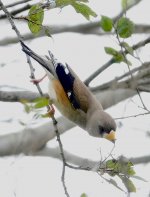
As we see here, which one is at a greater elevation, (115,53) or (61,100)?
(115,53)

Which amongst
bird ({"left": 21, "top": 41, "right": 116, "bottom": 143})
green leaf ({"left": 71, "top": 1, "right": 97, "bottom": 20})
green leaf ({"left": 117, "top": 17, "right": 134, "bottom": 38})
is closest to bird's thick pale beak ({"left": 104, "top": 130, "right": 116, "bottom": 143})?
bird ({"left": 21, "top": 41, "right": 116, "bottom": 143})

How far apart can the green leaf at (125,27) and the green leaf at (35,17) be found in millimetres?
401

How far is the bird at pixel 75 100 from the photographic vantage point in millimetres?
3992

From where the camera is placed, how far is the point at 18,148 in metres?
3.07

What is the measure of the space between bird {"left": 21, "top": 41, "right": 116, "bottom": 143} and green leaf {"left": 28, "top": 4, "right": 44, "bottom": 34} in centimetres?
88

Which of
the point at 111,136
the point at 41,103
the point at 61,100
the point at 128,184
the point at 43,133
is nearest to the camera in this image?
the point at 41,103

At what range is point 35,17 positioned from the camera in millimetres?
2922

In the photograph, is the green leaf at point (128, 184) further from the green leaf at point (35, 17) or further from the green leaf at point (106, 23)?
the green leaf at point (35, 17)

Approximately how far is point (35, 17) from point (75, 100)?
143 cm

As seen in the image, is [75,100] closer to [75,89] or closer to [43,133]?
[75,89]

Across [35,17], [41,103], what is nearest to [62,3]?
[35,17]

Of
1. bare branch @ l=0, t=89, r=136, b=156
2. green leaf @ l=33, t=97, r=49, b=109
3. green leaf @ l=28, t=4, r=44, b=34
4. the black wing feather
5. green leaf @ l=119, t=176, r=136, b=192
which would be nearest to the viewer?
green leaf @ l=33, t=97, r=49, b=109

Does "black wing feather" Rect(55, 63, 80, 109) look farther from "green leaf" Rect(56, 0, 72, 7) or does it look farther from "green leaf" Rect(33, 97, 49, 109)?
"green leaf" Rect(33, 97, 49, 109)

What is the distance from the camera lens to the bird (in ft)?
13.1
